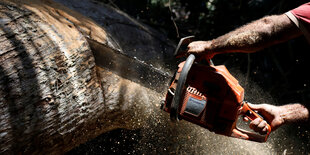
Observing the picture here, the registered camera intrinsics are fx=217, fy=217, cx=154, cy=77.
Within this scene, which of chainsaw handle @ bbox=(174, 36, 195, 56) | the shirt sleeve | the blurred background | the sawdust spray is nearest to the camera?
the shirt sleeve

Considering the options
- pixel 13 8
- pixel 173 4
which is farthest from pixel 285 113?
pixel 173 4

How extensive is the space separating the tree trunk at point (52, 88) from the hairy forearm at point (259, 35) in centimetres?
78

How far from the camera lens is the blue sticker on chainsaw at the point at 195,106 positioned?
148 cm

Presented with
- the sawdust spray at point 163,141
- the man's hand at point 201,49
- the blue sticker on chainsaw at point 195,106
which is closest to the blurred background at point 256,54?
the sawdust spray at point 163,141

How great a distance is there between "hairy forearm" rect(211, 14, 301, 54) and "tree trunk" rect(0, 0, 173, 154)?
776 millimetres

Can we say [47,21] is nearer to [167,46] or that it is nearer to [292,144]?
[167,46]

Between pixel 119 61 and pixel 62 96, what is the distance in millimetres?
494

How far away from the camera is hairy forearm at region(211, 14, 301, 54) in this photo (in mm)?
1366

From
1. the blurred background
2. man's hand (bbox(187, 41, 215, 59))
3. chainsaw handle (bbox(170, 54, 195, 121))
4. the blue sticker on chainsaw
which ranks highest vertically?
man's hand (bbox(187, 41, 215, 59))

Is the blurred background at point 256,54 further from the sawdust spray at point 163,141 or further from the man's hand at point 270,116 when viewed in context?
the man's hand at point 270,116

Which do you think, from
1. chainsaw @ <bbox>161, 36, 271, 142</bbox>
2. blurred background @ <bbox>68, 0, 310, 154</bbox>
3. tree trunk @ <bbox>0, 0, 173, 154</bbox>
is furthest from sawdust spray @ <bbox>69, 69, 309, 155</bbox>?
blurred background @ <bbox>68, 0, 310, 154</bbox>

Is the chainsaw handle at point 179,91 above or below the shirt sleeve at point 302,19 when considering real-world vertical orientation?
below

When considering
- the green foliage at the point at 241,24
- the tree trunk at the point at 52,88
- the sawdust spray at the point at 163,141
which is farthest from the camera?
the green foliage at the point at 241,24

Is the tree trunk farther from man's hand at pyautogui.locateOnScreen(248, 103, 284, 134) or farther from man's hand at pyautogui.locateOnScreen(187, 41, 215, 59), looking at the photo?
man's hand at pyautogui.locateOnScreen(248, 103, 284, 134)
